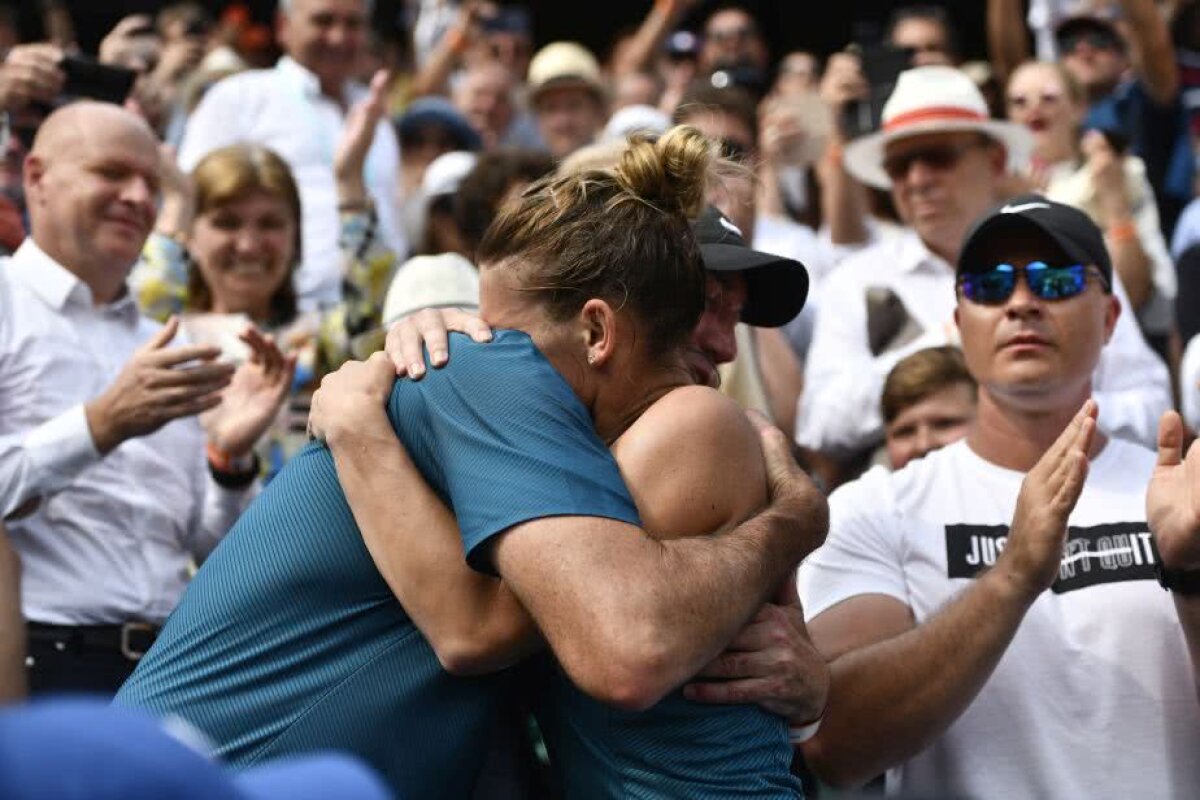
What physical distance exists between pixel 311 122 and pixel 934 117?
2.52 m

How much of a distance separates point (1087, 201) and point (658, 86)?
3.92 meters

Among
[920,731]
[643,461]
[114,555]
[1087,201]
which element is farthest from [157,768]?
[1087,201]

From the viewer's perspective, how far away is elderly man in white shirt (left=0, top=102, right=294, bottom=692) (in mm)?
4164

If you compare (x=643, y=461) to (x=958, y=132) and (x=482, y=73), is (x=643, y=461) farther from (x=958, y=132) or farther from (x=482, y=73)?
(x=482, y=73)

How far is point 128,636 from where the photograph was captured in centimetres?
439

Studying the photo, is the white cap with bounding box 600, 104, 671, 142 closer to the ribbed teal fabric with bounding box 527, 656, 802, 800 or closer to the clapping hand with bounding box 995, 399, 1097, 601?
the clapping hand with bounding box 995, 399, 1097, 601

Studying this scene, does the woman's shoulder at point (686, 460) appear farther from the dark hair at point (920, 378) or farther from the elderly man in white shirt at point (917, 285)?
the elderly man in white shirt at point (917, 285)

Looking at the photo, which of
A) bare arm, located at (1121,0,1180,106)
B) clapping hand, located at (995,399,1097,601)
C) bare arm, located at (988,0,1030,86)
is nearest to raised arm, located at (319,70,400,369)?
clapping hand, located at (995,399,1097,601)

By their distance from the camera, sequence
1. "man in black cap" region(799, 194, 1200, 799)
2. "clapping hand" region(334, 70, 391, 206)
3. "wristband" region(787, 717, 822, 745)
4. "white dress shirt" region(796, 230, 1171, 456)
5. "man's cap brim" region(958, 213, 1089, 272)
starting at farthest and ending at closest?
"clapping hand" region(334, 70, 391, 206) → "white dress shirt" region(796, 230, 1171, 456) → "man's cap brim" region(958, 213, 1089, 272) → "man in black cap" region(799, 194, 1200, 799) → "wristband" region(787, 717, 822, 745)

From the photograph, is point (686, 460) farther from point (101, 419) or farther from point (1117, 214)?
point (1117, 214)

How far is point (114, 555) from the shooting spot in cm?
448

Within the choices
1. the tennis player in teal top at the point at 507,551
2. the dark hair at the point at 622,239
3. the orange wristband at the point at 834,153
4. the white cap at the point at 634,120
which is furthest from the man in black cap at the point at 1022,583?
the white cap at the point at 634,120

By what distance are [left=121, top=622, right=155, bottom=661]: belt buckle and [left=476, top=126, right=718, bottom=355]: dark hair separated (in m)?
1.94

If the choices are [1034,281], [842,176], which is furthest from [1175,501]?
[842,176]
